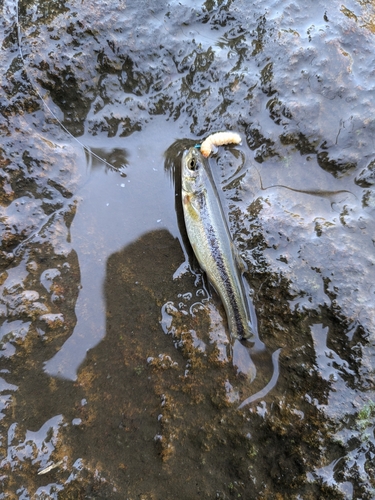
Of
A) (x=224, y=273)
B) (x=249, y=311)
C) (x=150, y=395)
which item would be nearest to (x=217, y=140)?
(x=224, y=273)

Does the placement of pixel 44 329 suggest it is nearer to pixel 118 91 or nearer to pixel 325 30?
pixel 118 91

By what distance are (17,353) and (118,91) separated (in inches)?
103

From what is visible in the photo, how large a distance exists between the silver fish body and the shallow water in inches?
5.7

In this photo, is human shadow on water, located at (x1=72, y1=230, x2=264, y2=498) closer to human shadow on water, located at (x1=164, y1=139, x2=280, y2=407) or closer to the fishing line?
human shadow on water, located at (x1=164, y1=139, x2=280, y2=407)

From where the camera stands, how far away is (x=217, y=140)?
338 cm

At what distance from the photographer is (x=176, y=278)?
325 centimetres

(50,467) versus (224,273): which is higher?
(224,273)

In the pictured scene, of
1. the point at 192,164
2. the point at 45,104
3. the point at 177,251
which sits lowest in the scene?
the point at 177,251

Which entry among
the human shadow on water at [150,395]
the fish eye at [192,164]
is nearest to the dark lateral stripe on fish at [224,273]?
the human shadow on water at [150,395]

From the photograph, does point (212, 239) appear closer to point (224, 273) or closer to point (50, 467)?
point (224, 273)

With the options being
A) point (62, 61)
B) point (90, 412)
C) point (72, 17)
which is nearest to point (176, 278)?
point (90, 412)

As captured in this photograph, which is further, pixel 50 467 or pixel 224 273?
pixel 224 273

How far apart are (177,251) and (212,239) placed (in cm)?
39

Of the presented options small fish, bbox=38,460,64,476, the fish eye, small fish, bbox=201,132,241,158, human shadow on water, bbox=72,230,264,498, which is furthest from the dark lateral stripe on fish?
small fish, bbox=38,460,64,476
